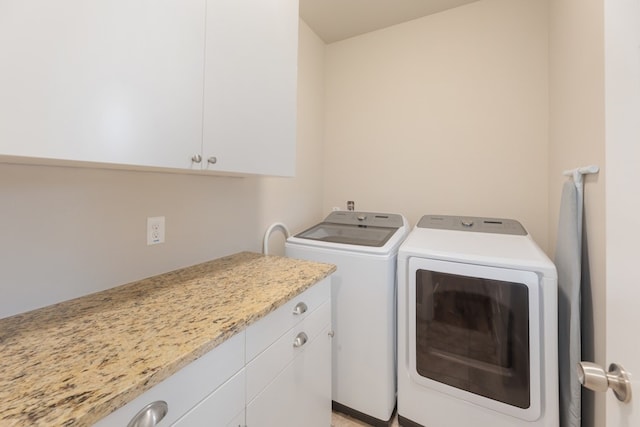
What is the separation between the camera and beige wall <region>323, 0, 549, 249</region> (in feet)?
6.04

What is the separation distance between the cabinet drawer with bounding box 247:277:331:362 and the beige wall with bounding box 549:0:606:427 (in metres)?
1.04

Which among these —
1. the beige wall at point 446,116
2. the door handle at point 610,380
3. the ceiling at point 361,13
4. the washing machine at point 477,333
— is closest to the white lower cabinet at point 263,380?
the washing machine at point 477,333

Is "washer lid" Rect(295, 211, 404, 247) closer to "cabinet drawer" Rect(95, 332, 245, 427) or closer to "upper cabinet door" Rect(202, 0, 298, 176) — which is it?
"upper cabinet door" Rect(202, 0, 298, 176)

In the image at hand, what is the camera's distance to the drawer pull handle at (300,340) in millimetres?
1086

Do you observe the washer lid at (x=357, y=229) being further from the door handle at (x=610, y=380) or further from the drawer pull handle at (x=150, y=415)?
the drawer pull handle at (x=150, y=415)

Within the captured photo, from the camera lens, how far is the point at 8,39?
0.56m

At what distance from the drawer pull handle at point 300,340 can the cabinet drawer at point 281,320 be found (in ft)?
0.21

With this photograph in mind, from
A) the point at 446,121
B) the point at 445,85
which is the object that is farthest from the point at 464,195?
Answer: the point at 445,85

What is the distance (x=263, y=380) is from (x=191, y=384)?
1.00 feet

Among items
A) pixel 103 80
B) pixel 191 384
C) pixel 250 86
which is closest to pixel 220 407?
pixel 191 384

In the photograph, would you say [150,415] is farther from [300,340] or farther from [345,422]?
[345,422]

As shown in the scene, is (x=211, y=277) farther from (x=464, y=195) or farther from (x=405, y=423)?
(x=464, y=195)

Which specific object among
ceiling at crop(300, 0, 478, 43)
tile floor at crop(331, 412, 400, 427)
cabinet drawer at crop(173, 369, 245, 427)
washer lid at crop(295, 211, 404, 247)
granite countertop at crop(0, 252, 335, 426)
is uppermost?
ceiling at crop(300, 0, 478, 43)

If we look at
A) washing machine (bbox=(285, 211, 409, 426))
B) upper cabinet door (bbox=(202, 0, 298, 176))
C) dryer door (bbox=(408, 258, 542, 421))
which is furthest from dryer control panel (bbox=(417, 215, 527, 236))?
upper cabinet door (bbox=(202, 0, 298, 176))
